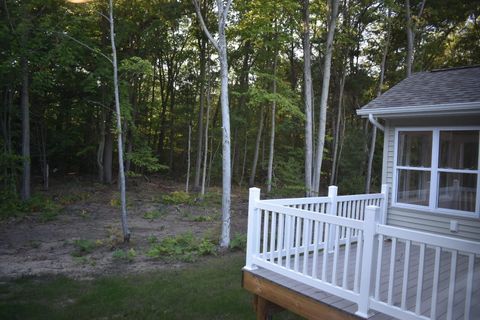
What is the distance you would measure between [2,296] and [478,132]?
7.57 meters

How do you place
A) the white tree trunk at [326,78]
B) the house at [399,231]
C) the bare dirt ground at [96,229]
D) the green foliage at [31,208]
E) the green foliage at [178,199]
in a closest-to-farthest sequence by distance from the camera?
the house at [399,231] → the bare dirt ground at [96,229] → the green foliage at [31,208] → the white tree trunk at [326,78] → the green foliage at [178,199]

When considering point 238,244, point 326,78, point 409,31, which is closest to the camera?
point 238,244

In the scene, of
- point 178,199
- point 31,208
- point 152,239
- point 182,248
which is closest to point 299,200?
point 182,248

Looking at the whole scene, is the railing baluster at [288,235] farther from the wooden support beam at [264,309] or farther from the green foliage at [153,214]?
the green foliage at [153,214]

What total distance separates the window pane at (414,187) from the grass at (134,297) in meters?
2.96

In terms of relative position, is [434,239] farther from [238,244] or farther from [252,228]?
[238,244]

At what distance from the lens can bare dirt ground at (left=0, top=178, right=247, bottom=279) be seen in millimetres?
6777

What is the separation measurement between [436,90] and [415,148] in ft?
3.71

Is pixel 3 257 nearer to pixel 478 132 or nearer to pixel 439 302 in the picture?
pixel 439 302

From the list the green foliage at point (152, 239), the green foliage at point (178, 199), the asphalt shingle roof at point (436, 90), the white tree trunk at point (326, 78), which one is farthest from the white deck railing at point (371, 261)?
the green foliage at point (178, 199)

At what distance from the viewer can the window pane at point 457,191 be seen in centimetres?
525

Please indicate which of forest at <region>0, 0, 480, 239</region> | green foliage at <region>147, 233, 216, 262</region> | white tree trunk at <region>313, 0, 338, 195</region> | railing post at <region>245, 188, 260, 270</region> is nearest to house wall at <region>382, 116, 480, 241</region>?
railing post at <region>245, 188, 260, 270</region>

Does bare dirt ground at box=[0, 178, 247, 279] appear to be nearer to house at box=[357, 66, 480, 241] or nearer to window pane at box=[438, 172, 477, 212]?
house at box=[357, 66, 480, 241]

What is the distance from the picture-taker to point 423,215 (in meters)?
5.82
